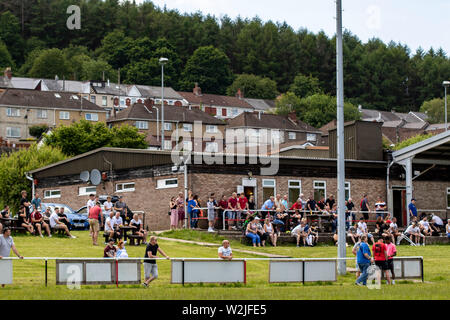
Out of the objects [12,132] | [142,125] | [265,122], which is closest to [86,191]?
[142,125]

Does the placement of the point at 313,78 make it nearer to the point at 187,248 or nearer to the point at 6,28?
the point at 6,28

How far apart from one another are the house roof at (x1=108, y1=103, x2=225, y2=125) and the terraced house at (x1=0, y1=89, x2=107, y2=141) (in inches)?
218

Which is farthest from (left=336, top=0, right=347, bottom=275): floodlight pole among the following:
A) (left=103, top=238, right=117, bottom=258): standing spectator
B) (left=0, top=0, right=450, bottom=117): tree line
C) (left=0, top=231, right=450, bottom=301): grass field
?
(left=0, top=0, right=450, bottom=117): tree line

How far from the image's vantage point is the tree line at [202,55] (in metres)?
170

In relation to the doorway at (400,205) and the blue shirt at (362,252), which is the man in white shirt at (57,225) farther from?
the doorway at (400,205)

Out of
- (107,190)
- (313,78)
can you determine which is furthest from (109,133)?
(313,78)

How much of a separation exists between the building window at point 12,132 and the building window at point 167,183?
82.8m

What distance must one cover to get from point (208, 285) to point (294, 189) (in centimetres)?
1845

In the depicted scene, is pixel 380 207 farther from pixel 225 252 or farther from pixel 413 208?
pixel 225 252

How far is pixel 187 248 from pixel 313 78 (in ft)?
480

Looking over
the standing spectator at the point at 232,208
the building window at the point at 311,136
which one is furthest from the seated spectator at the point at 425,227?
the building window at the point at 311,136

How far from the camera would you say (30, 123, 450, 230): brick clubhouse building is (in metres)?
37.1

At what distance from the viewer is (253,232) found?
31375 millimetres
